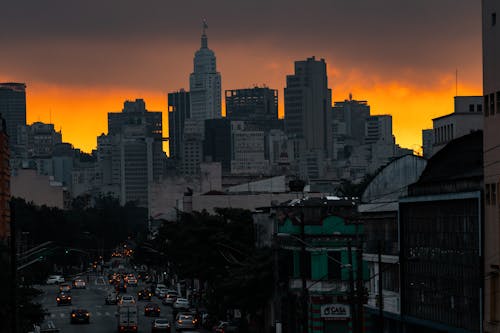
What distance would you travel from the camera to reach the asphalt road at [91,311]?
372 ft

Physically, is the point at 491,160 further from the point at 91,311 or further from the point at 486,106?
the point at 91,311

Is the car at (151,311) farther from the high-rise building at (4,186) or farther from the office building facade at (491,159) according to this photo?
the office building facade at (491,159)

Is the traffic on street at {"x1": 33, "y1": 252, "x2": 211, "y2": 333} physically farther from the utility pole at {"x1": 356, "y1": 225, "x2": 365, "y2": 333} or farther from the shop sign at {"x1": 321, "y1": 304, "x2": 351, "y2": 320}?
the utility pole at {"x1": 356, "y1": 225, "x2": 365, "y2": 333}

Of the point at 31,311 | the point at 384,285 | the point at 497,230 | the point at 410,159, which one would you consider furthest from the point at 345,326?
the point at 497,230

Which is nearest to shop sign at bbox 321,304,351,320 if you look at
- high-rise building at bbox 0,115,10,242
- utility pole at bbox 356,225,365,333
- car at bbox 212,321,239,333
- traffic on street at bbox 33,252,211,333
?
car at bbox 212,321,239,333

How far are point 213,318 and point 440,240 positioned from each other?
4007 centimetres

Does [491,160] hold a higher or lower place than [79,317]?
higher

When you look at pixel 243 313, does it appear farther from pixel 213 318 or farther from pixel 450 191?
pixel 450 191

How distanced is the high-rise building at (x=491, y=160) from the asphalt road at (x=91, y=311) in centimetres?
4680

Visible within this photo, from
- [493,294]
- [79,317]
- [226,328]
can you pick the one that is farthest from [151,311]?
[493,294]

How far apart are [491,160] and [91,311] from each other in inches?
3019

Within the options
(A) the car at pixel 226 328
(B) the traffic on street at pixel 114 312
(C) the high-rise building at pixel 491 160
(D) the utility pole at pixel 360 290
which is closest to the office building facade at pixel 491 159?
(C) the high-rise building at pixel 491 160

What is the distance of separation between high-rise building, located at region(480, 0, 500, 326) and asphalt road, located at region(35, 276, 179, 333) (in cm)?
4680

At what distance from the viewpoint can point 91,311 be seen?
451 feet
